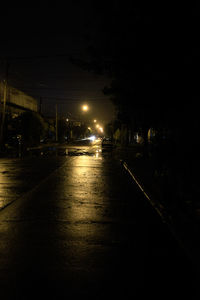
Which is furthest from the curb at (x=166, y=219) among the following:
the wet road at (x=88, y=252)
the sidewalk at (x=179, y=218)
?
the wet road at (x=88, y=252)

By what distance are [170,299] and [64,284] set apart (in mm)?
1361

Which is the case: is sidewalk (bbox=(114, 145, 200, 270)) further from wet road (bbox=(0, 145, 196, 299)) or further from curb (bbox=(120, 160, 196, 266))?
wet road (bbox=(0, 145, 196, 299))

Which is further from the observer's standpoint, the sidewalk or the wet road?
the sidewalk

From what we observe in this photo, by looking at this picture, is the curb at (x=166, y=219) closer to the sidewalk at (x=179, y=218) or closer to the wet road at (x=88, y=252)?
the sidewalk at (x=179, y=218)

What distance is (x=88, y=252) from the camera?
224 inches

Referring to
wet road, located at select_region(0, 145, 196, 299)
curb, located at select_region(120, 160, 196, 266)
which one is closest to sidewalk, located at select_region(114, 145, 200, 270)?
curb, located at select_region(120, 160, 196, 266)

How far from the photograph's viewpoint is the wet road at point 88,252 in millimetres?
4320

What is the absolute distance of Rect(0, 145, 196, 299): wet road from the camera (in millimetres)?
4320

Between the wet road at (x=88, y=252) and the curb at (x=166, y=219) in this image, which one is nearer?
the wet road at (x=88, y=252)

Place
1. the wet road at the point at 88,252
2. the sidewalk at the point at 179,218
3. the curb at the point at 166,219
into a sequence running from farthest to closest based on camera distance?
1. the sidewalk at the point at 179,218
2. the curb at the point at 166,219
3. the wet road at the point at 88,252

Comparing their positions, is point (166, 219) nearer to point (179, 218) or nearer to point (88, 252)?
point (179, 218)

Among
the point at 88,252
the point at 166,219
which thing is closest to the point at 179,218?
the point at 166,219

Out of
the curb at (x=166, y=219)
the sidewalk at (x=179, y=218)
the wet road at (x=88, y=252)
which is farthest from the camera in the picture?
the sidewalk at (x=179, y=218)

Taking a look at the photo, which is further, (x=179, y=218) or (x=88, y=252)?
(x=179, y=218)
